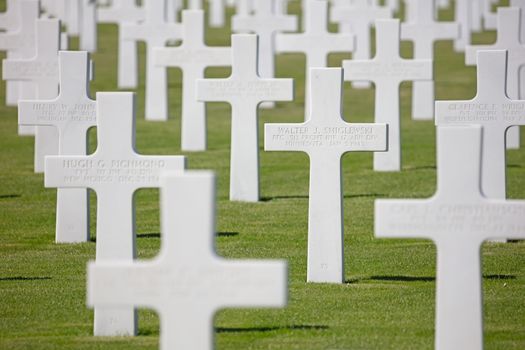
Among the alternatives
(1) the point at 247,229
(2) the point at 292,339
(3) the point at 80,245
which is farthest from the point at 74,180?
(1) the point at 247,229

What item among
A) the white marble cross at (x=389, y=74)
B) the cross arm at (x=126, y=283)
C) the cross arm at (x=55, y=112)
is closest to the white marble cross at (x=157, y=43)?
the white marble cross at (x=389, y=74)

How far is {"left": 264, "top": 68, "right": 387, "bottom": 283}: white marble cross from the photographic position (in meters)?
10.2

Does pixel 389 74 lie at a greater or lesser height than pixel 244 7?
greater

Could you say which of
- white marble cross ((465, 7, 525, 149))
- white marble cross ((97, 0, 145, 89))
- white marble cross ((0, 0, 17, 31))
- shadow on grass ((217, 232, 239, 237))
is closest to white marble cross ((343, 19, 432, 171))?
white marble cross ((465, 7, 525, 149))

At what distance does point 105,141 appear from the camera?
27.8 ft

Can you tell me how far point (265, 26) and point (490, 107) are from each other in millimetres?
9660

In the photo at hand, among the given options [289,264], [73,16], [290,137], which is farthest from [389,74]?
[73,16]

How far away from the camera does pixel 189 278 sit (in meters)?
6.53

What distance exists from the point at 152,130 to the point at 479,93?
8171mm

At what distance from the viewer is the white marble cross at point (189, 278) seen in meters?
6.41

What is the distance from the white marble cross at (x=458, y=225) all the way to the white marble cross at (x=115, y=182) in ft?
5.63

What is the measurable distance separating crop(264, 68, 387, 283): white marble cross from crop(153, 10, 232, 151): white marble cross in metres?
7.50

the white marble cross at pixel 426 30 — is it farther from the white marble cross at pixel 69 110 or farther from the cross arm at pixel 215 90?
the white marble cross at pixel 69 110

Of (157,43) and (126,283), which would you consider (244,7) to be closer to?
(157,43)
